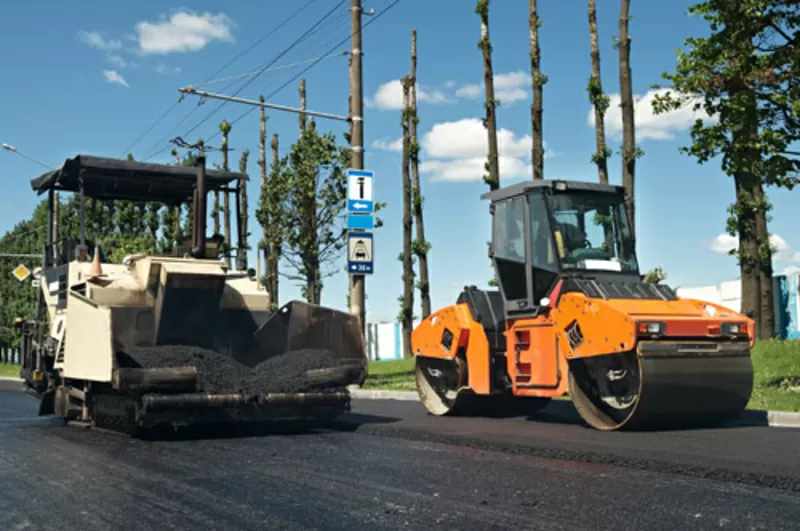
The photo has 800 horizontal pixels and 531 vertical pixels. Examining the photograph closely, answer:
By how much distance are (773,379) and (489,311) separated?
22.1ft

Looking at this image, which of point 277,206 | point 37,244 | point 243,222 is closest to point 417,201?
point 277,206

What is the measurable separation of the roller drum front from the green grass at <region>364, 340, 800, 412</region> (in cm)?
224

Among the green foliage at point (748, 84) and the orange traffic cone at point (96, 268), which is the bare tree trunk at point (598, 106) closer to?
the green foliage at point (748, 84)

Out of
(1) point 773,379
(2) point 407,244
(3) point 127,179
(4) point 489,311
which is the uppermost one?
(2) point 407,244

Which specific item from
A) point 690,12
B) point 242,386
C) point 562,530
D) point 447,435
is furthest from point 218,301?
point 690,12

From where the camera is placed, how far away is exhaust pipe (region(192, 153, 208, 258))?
1131 centimetres

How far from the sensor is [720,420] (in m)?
9.42

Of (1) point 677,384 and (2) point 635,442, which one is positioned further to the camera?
(1) point 677,384

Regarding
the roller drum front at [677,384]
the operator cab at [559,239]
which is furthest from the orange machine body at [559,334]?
the operator cab at [559,239]

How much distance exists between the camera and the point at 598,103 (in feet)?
85.9

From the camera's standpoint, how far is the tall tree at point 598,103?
25.8 meters

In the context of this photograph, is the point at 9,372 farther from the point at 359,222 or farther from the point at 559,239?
the point at 559,239

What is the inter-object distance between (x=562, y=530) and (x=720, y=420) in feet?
17.3

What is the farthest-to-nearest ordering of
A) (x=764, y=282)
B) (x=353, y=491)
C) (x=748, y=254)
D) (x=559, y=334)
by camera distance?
(x=764, y=282), (x=748, y=254), (x=559, y=334), (x=353, y=491)
